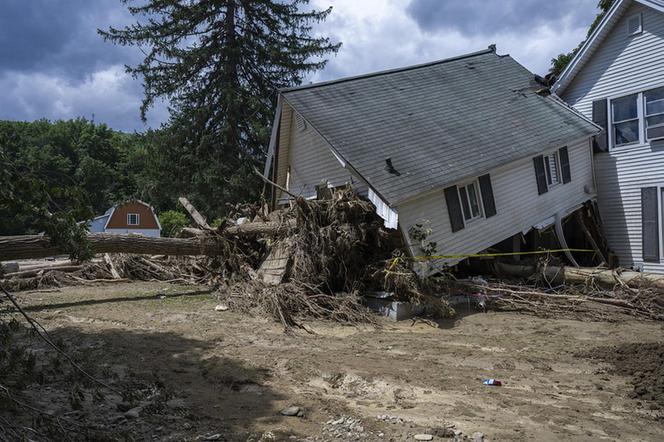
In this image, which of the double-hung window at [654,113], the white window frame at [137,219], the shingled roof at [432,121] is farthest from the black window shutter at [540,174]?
the white window frame at [137,219]

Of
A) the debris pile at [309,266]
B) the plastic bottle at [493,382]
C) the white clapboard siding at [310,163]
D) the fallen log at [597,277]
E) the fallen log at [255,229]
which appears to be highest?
the white clapboard siding at [310,163]

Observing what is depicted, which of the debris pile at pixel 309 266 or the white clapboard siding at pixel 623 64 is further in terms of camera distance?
the white clapboard siding at pixel 623 64

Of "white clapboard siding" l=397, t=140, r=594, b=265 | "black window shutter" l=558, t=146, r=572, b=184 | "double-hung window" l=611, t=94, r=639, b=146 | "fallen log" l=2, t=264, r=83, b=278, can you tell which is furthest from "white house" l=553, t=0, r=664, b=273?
"fallen log" l=2, t=264, r=83, b=278

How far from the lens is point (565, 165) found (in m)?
15.6

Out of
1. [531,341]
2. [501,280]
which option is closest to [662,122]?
[501,280]

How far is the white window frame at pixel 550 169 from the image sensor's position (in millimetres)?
15023

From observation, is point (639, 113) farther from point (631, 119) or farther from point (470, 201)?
point (470, 201)

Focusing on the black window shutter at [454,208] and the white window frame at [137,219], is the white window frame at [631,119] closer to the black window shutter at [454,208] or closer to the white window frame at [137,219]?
the black window shutter at [454,208]

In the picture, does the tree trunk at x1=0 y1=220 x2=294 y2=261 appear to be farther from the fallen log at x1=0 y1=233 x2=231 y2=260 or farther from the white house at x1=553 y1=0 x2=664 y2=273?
the white house at x1=553 y1=0 x2=664 y2=273

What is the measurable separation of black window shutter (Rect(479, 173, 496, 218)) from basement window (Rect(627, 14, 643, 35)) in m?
6.78

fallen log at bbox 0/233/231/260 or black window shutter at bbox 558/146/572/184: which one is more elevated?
A: fallen log at bbox 0/233/231/260

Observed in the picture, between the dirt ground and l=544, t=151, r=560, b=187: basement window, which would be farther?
l=544, t=151, r=560, b=187: basement window

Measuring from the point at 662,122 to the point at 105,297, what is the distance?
14.9m

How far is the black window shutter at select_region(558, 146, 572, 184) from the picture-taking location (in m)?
15.4
